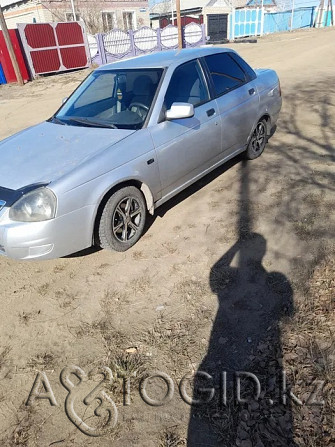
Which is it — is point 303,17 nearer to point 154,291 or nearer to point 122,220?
point 122,220

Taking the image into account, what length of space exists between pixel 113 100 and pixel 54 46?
17362 mm

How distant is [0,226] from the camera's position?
2.83 metres

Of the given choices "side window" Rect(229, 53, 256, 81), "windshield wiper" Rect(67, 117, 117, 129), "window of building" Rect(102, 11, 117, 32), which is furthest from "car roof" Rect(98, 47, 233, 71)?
"window of building" Rect(102, 11, 117, 32)

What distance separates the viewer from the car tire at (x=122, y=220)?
3258mm

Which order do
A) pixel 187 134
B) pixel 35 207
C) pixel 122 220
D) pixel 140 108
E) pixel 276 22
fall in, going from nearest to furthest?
1. pixel 35 207
2. pixel 122 220
3. pixel 140 108
4. pixel 187 134
5. pixel 276 22

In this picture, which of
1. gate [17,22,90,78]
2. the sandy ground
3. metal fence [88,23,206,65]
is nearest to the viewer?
the sandy ground

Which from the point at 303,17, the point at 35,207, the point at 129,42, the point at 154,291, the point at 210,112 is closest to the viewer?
the point at 35,207

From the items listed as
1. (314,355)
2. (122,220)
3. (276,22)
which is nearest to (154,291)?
(122,220)

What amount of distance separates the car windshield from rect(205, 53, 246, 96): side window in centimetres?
94

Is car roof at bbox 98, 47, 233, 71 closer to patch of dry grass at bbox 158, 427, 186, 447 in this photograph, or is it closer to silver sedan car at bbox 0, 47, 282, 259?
silver sedan car at bbox 0, 47, 282, 259

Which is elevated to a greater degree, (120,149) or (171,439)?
(120,149)

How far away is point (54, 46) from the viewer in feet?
60.0

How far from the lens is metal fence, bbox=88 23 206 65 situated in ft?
63.9

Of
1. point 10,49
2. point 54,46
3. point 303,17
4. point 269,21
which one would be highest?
point 10,49
